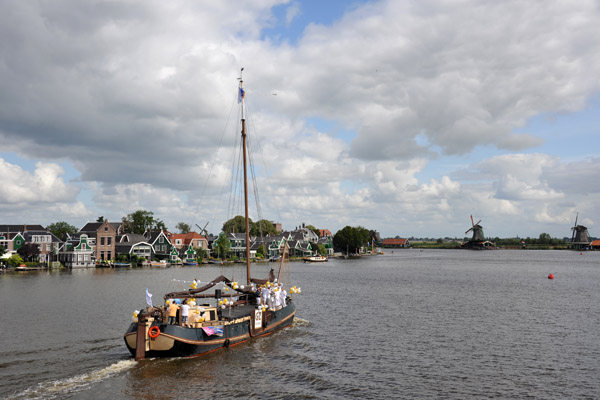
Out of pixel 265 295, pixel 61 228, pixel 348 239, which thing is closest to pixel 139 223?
pixel 61 228

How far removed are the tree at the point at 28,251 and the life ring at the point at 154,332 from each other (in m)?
87.3

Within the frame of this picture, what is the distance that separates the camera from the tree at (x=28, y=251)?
320ft

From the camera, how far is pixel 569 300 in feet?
175

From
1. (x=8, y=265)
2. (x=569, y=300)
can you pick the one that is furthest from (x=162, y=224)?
(x=569, y=300)

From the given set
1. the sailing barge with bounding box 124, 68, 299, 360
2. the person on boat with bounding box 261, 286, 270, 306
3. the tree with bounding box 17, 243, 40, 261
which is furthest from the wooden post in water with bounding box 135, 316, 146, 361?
the tree with bounding box 17, 243, 40, 261

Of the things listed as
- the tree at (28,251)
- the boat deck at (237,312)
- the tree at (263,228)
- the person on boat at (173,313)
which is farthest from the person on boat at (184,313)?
the tree at (263,228)

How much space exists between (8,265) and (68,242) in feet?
49.1

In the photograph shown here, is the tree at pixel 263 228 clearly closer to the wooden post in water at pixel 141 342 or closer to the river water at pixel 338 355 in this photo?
the river water at pixel 338 355

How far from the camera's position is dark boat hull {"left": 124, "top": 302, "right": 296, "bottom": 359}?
25.1m

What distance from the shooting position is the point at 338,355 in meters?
28.7

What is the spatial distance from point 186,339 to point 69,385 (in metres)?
6.24

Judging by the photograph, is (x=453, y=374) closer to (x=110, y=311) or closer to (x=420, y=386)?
(x=420, y=386)

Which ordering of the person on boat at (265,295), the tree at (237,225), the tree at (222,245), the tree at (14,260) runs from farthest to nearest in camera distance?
the tree at (237,225)
the tree at (222,245)
the tree at (14,260)
the person on boat at (265,295)

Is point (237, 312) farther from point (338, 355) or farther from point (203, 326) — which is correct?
point (338, 355)
